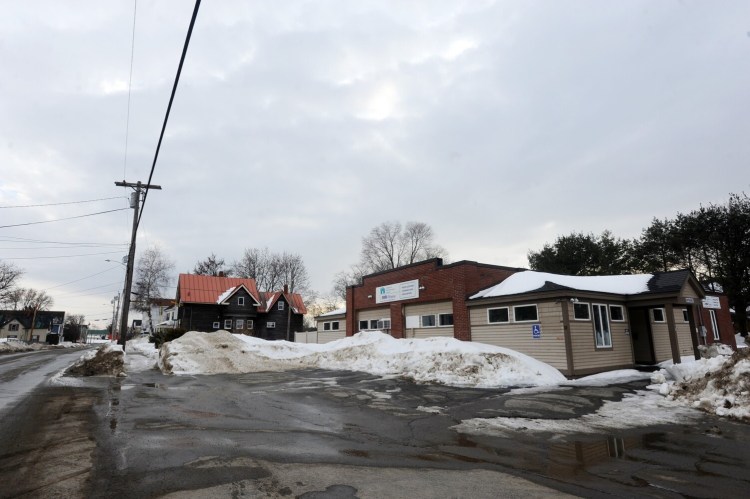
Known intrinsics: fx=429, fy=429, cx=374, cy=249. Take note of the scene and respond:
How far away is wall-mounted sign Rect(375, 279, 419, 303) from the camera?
2600 cm

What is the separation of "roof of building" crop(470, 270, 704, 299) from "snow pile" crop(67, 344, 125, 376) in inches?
672

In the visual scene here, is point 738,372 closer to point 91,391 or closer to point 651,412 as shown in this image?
point 651,412

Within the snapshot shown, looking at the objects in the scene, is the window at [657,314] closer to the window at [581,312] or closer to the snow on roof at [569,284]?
the snow on roof at [569,284]

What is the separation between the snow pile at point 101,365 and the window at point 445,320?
1562 centimetres

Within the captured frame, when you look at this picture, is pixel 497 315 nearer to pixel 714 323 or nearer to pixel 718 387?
pixel 718 387

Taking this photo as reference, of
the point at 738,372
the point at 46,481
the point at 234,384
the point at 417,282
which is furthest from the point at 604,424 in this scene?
the point at 417,282

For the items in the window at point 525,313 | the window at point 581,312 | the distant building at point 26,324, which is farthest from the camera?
the distant building at point 26,324

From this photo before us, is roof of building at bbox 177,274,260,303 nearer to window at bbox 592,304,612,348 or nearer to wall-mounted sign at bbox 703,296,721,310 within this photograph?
window at bbox 592,304,612,348

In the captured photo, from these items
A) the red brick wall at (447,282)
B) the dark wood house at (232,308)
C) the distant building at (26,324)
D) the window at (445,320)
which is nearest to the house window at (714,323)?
the red brick wall at (447,282)

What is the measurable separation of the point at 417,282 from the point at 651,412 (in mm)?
16451

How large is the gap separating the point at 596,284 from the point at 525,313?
15.7 feet

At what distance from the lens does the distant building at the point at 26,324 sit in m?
88.3

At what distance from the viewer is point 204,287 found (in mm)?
51344

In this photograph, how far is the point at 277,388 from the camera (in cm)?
1393
